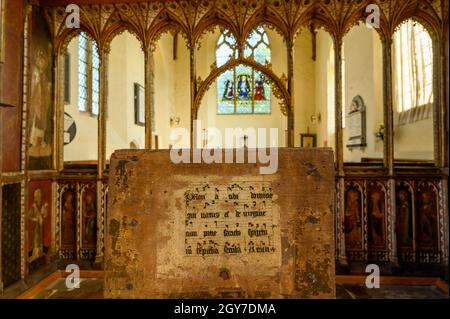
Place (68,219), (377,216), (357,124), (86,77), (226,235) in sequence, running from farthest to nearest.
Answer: (357,124) → (86,77) → (68,219) → (377,216) → (226,235)

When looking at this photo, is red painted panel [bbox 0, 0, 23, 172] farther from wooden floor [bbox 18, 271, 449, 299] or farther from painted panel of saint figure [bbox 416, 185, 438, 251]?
painted panel of saint figure [bbox 416, 185, 438, 251]

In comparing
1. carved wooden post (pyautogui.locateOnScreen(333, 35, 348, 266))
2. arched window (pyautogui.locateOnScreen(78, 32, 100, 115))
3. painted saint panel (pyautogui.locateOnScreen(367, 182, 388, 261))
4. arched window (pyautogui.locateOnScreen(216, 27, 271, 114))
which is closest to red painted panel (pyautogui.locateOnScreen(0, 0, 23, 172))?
arched window (pyautogui.locateOnScreen(78, 32, 100, 115))

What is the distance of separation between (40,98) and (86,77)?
3.23 meters

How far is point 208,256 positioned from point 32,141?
3.20 meters

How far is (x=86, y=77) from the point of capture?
7340 mm

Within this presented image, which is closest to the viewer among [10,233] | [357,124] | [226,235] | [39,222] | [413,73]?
[226,235]

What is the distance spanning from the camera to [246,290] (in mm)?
2117

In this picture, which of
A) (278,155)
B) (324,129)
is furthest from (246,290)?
(324,129)

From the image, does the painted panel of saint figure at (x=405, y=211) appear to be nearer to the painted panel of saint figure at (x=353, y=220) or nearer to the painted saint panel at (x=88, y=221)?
the painted panel of saint figure at (x=353, y=220)

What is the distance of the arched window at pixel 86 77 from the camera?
7059 millimetres

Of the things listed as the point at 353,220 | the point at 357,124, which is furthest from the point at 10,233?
the point at 357,124

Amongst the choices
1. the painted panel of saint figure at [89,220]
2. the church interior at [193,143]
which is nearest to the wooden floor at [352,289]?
the church interior at [193,143]

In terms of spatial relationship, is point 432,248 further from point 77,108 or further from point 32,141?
point 77,108

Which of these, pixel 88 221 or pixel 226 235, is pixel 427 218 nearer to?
pixel 226 235
